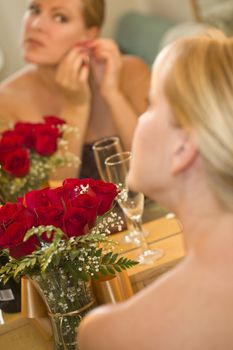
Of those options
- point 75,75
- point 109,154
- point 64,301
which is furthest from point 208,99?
point 75,75

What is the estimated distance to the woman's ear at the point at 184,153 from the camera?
926mm

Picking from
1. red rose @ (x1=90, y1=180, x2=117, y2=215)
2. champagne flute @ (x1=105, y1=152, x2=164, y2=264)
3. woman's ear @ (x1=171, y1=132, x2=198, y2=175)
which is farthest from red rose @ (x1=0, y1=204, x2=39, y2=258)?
woman's ear @ (x1=171, y1=132, x2=198, y2=175)

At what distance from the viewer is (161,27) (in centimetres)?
393

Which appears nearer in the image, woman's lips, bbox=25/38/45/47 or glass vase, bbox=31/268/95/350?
glass vase, bbox=31/268/95/350

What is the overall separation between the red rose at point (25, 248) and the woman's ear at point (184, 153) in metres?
0.39

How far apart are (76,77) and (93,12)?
264 millimetres

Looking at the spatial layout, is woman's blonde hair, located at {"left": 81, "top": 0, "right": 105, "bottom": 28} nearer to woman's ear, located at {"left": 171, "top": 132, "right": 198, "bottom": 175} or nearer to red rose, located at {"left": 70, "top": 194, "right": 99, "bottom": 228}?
red rose, located at {"left": 70, "top": 194, "right": 99, "bottom": 228}

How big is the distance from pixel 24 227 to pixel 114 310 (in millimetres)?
332

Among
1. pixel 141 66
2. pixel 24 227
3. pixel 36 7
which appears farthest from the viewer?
pixel 141 66

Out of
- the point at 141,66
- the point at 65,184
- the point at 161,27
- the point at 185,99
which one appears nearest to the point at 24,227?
the point at 65,184

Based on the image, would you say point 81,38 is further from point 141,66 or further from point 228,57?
point 228,57

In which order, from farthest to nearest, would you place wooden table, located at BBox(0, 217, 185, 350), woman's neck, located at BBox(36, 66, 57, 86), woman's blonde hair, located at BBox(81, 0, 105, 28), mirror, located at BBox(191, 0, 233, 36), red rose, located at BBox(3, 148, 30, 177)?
1. mirror, located at BBox(191, 0, 233, 36)
2. woman's neck, located at BBox(36, 66, 57, 86)
3. woman's blonde hair, located at BBox(81, 0, 105, 28)
4. red rose, located at BBox(3, 148, 30, 177)
5. wooden table, located at BBox(0, 217, 185, 350)

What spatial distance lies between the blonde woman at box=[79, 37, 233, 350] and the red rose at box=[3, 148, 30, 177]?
35.8 inches

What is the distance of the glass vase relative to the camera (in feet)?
4.24
